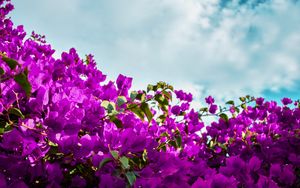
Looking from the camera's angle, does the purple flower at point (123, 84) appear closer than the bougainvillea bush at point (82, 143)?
No

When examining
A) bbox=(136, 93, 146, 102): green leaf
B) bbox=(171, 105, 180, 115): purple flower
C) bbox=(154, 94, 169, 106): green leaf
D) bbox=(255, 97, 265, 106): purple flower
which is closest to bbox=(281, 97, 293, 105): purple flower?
bbox=(255, 97, 265, 106): purple flower

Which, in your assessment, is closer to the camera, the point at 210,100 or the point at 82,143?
the point at 82,143

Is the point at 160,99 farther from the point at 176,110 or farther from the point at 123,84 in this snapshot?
the point at 176,110

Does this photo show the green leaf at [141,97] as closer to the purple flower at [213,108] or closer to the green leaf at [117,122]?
the green leaf at [117,122]

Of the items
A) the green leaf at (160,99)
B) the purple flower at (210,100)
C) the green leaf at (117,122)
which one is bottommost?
the green leaf at (117,122)

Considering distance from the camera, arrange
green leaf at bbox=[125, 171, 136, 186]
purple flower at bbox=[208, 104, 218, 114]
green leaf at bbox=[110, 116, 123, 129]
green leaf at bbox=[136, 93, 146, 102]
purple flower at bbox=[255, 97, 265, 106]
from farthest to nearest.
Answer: purple flower at bbox=[255, 97, 265, 106] < purple flower at bbox=[208, 104, 218, 114] < green leaf at bbox=[136, 93, 146, 102] < green leaf at bbox=[110, 116, 123, 129] < green leaf at bbox=[125, 171, 136, 186]

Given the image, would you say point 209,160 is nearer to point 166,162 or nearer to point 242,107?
point 242,107

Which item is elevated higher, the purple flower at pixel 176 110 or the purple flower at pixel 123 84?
the purple flower at pixel 176 110

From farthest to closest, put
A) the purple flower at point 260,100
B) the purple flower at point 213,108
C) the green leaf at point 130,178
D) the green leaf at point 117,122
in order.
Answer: the purple flower at point 260,100, the purple flower at point 213,108, the green leaf at point 117,122, the green leaf at point 130,178

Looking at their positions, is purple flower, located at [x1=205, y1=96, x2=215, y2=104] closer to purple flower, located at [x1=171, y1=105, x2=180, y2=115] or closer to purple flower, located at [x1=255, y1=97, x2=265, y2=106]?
purple flower, located at [x1=171, y1=105, x2=180, y2=115]

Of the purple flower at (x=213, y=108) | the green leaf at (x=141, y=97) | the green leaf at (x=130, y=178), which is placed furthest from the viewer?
the purple flower at (x=213, y=108)

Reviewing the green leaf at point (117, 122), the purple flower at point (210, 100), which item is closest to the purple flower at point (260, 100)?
the purple flower at point (210, 100)

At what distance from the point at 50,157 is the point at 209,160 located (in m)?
2.61

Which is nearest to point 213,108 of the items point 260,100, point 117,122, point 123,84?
point 260,100
